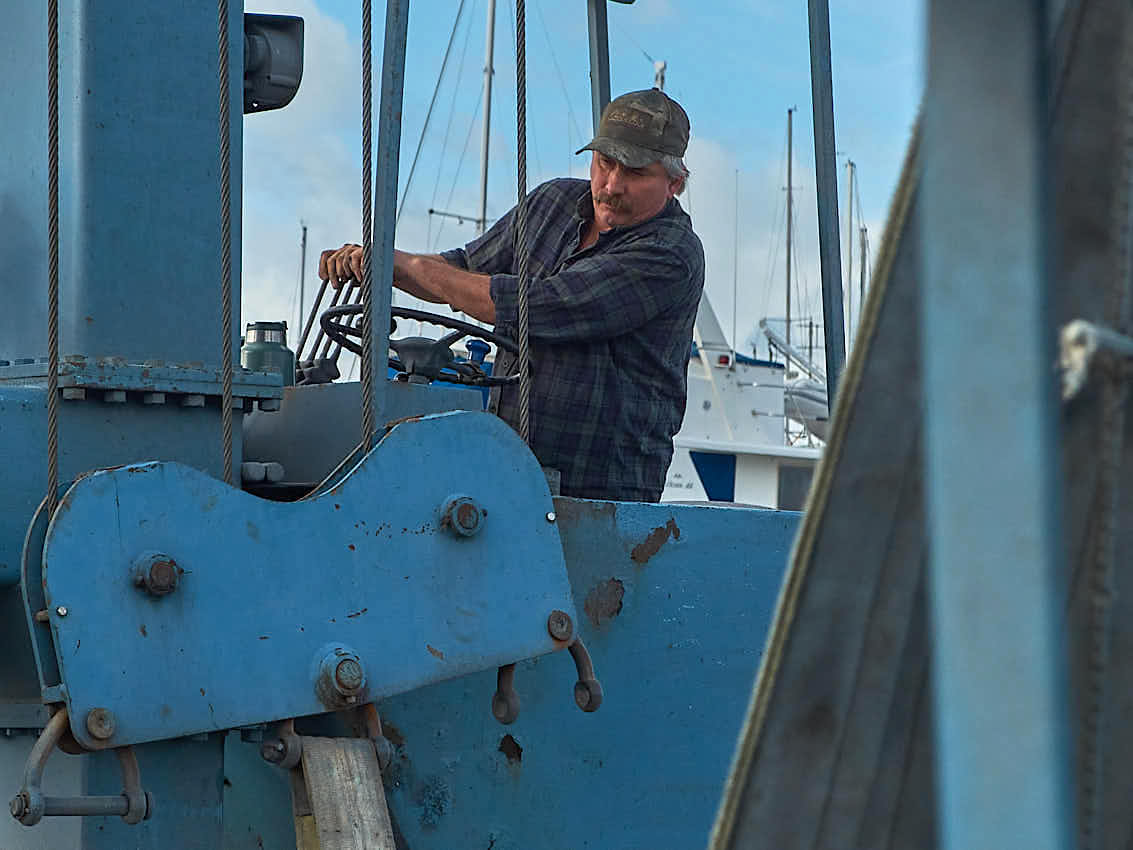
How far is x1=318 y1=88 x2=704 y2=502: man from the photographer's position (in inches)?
126

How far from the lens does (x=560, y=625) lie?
2500mm

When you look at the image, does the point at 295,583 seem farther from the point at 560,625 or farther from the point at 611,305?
the point at 611,305

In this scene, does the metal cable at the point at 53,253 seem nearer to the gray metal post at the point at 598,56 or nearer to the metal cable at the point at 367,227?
the metal cable at the point at 367,227

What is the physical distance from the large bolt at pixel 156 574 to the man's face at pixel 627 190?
70.3 inches

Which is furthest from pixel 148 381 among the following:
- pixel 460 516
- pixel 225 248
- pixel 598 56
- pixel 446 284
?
pixel 598 56

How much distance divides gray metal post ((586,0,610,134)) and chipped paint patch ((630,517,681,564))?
175 centimetres

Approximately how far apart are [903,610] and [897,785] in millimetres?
122

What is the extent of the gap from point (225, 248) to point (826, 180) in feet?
5.48

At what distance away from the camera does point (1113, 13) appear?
94 centimetres

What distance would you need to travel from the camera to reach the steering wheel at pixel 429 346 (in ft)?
10.5

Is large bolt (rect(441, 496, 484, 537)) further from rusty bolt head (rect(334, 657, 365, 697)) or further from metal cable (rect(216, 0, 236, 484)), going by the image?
metal cable (rect(216, 0, 236, 484))

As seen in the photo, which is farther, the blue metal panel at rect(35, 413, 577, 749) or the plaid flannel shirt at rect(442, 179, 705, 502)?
the plaid flannel shirt at rect(442, 179, 705, 502)

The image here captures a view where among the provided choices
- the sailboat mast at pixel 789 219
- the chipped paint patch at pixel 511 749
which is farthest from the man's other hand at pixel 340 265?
the sailboat mast at pixel 789 219

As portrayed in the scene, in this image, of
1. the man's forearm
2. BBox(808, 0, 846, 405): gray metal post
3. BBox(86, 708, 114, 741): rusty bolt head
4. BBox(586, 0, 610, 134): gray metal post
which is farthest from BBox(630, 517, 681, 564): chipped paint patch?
BBox(586, 0, 610, 134): gray metal post
